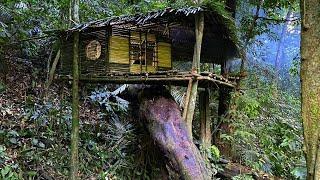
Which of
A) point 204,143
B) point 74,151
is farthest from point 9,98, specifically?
point 204,143

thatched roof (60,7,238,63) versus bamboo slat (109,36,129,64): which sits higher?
thatched roof (60,7,238,63)

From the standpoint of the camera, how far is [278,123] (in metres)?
12.2

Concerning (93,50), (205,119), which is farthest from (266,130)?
(93,50)

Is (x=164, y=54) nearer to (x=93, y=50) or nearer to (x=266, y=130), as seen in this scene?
(x=93, y=50)

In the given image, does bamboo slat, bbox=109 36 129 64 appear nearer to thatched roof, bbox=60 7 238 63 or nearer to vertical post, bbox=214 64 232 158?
thatched roof, bbox=60 7 238 63

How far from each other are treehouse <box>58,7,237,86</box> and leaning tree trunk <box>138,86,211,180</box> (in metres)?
0.60

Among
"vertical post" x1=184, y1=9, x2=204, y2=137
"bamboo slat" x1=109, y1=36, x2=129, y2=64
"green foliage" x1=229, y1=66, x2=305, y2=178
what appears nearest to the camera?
"vertical post" x1=184, y1=9, x2=204, y2=137

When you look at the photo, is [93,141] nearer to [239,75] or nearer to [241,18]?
[239,75]

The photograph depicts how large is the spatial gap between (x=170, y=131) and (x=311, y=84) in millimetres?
4643

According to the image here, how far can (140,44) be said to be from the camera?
9734mm

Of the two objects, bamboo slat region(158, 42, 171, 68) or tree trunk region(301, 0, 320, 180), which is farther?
bamboo slat region(158, 42, 171, 68)

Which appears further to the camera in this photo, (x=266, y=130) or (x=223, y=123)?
(x=266, y=130)

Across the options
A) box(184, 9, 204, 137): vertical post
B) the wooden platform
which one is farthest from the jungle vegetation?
the wooden platform

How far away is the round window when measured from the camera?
30.8 ft
